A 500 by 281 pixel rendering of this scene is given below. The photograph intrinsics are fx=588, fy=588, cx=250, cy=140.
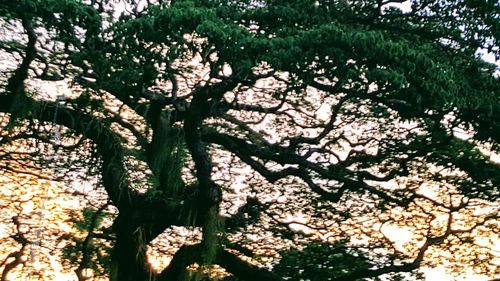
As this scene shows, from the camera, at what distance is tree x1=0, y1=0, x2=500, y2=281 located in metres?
5.41

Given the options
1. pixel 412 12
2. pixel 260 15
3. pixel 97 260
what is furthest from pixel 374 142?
pixel 97 260

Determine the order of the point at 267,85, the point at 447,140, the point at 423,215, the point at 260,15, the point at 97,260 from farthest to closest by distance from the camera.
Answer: the point at 97,260
the point at 423,215
the point at 267,85
the point at 447,140
the point at 260,15

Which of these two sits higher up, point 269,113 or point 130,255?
point 269,113

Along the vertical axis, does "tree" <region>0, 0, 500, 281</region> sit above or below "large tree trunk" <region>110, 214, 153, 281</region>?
above

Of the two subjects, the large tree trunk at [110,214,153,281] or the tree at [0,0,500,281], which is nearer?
the tree at [0,0,500,281]

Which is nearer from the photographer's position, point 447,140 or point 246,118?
point 447,140

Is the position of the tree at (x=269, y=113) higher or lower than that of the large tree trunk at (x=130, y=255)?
higher

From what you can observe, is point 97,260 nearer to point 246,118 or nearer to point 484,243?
point 246,118

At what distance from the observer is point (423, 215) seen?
1216 centimetres

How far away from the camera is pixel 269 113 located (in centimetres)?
842

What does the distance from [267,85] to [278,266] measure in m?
4.94

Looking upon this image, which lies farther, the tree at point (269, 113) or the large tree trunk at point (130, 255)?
the large tree trunk at point (130, 255)

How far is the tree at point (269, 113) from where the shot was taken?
5.41 meters

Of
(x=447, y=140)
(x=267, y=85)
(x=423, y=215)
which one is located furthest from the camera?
(x=423, y=215)
